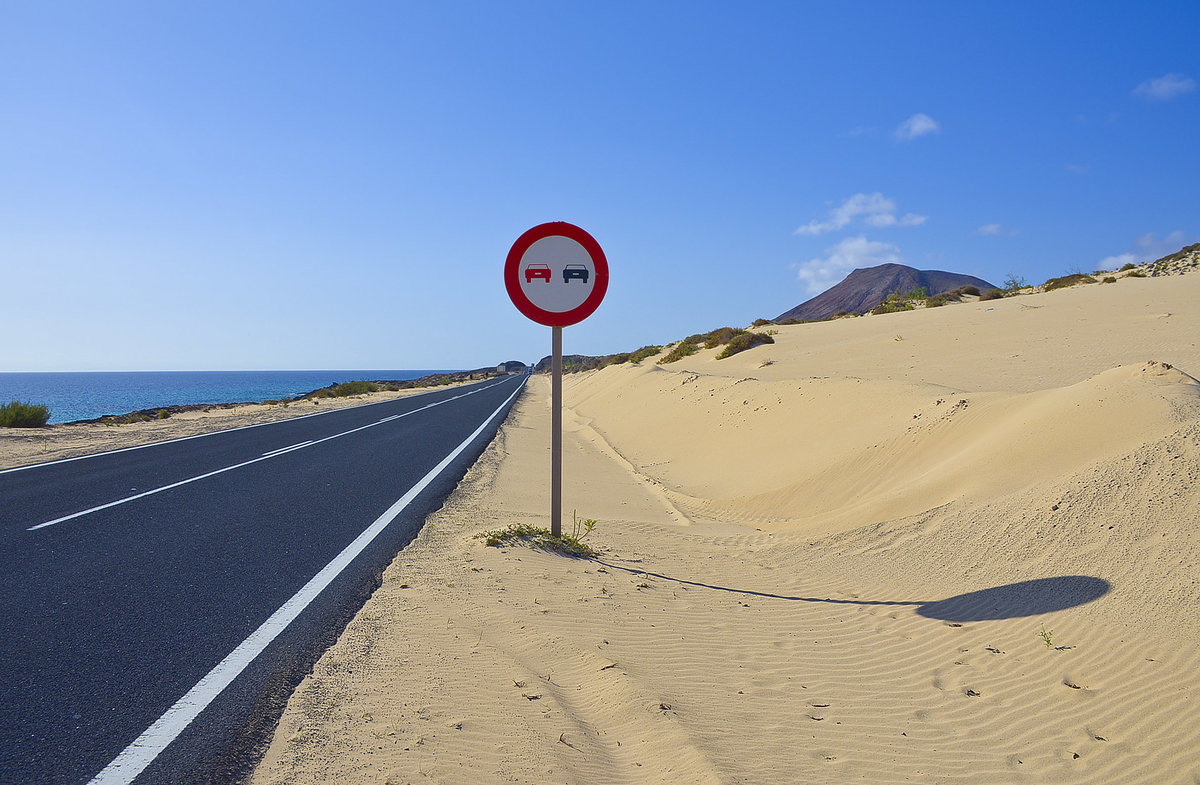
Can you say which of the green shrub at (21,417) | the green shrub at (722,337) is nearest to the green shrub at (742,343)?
the green shrub at (722,337)

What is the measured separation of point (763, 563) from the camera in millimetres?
6336

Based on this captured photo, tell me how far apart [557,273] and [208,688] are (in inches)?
154

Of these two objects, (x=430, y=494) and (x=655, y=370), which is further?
(x=655, y=370)

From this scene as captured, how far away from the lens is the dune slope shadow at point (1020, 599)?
14.5ft

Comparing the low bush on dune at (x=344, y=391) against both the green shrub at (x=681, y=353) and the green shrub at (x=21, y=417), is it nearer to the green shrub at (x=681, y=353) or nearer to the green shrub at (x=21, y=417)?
the green shrub at (x=681, y=353)

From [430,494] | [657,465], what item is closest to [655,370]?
[657,465]

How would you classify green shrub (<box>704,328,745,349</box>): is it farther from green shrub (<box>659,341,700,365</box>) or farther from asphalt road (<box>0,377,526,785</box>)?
asphalt road (<box>0,377,526,785</box>)

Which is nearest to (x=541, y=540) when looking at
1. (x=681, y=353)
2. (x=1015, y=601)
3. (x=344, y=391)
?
(x=1015, y=601)

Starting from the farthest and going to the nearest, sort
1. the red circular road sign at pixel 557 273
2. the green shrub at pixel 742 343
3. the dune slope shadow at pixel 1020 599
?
the green shrub at pixel 742 343
the red circular road sign at pixel 557 273
the dune slope shadow at pixel 1020 599

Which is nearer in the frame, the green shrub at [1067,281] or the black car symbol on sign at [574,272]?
the black car symbol on sign at [574,272]

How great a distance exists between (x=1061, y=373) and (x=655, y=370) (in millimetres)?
14316

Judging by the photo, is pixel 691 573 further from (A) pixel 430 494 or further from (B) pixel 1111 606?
(A) pixel 430 494

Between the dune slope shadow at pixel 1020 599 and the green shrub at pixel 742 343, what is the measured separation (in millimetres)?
21270

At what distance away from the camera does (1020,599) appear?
4.61 meters
